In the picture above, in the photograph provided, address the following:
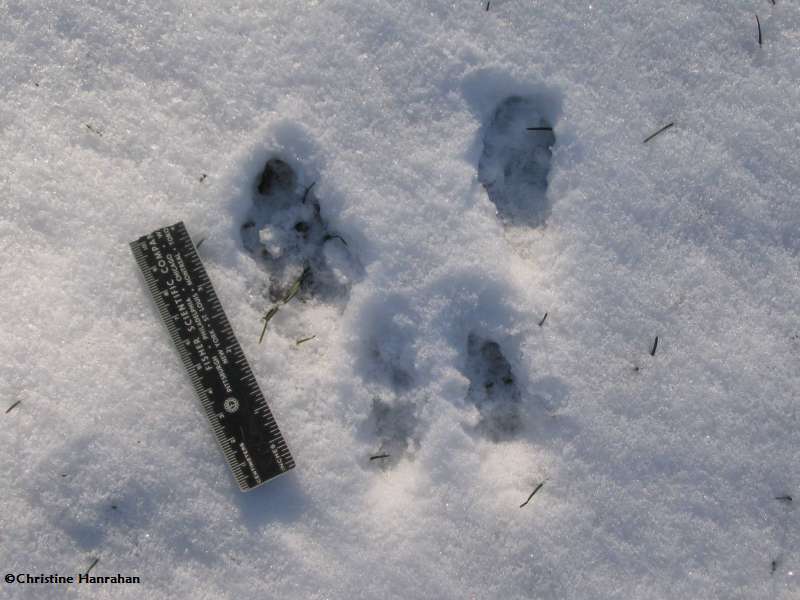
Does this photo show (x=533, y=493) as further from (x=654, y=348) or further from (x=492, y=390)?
(x=654, y=348)

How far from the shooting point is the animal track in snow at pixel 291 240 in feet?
10.5

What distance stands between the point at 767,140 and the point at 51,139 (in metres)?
3.36

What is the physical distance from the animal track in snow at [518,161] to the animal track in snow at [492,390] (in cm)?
63

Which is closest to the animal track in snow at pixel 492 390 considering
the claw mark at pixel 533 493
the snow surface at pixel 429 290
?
the snow surface at pixel 429 290

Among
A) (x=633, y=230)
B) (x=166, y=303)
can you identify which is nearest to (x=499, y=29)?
(x=633, y=230)

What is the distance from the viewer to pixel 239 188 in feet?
10.3

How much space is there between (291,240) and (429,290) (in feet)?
2.31

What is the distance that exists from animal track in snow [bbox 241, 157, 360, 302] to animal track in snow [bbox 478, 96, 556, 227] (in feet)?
2.64

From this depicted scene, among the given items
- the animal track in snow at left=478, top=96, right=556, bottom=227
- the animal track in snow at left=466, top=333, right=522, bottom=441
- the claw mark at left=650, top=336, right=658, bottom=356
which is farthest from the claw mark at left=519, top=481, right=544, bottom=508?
the animal track in snow at left=478, top=96, right=556, bottom=227

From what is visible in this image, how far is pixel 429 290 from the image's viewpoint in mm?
3139

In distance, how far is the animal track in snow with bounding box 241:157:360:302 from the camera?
3189 millimetres

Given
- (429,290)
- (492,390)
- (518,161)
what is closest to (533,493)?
(492,390)

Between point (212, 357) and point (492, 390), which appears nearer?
point (212, 357)

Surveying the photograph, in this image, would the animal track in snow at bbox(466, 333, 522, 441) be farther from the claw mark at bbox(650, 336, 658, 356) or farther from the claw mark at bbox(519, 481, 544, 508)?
the claw mark at bbox(650, 336, 658, 356)
